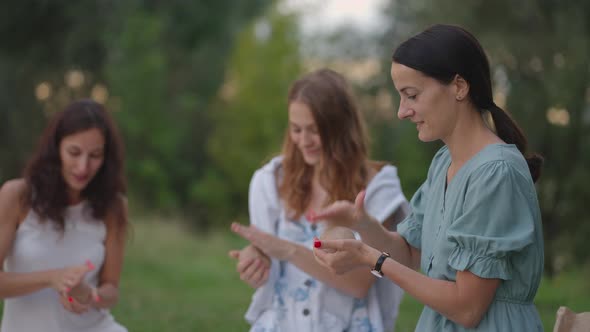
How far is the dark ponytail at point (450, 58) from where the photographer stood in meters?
2.39

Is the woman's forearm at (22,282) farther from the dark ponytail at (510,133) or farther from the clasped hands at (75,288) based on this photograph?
the dark ponytail at (510,133)

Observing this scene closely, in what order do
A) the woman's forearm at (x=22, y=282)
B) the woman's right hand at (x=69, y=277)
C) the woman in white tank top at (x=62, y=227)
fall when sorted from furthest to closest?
the woman in white tank top at (x=62, y=227)
the woman's forearm at (x=22, y=282)
the woman's right hand at (x=69, y=277)

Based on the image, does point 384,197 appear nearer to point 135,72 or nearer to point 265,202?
point 265,202

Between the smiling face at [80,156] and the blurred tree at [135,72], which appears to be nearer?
the smiling face at [80,156]

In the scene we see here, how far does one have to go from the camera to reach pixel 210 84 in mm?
21750

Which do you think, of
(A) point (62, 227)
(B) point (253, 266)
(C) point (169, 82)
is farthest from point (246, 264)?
(C) point (169, 82)

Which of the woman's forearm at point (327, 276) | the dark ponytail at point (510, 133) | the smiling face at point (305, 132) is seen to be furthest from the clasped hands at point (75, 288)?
the dark ponytail at point (510, 133)

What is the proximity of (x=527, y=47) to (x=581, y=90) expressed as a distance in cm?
106

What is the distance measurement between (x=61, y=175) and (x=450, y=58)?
2497 mm

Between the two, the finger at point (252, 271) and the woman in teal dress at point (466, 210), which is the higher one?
the woman in teal dress at point (466, 210)

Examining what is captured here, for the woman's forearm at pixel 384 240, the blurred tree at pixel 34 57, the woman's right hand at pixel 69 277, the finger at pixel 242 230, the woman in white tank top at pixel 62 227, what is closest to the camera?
the woman's forearm at pixel 384 240

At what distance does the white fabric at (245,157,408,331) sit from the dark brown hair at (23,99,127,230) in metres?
0.96

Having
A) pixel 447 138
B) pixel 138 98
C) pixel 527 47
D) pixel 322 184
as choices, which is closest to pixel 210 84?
pixel 138 98

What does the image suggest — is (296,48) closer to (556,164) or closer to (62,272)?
(556,164)
